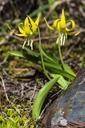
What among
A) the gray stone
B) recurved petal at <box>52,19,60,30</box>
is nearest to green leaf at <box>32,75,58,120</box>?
the gray stone

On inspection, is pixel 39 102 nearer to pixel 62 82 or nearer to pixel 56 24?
pixel 62 82

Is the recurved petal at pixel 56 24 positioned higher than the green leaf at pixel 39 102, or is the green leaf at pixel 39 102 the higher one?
the recurved petal at pixel 56 24

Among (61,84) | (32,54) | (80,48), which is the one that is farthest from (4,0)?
(61,84)

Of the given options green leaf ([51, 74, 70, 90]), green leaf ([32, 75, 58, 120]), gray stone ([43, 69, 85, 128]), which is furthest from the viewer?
green leaf ([51, 74, 70, 90])

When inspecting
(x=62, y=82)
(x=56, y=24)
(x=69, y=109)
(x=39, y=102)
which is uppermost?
(x=56, y=24)

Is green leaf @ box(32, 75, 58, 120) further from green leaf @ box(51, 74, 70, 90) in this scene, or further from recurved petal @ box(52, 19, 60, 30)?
recurved petal @ box(52, 19, 60, 30)

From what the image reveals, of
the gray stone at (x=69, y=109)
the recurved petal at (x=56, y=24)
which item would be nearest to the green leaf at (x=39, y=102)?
the gray stone at (x=69, y=109)

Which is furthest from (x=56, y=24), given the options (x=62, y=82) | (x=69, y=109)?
(x=69, y=109)

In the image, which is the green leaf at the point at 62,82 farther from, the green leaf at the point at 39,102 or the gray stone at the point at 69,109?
the gray stone at the point at 69,109
